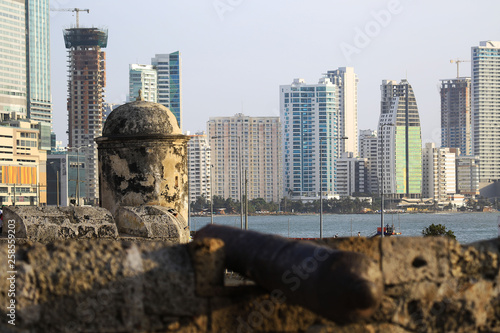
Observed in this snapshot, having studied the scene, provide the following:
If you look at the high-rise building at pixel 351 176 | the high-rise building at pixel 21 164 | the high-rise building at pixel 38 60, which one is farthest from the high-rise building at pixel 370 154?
the high-rise building at pixel 38 60

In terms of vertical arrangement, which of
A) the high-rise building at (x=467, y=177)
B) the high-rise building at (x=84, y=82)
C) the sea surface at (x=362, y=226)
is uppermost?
the high-rise building at (x=84, y=82)

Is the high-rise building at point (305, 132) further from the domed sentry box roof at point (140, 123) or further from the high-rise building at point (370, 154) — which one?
the domed sentry box roof at point (140, 123)

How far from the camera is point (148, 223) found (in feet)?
38.6

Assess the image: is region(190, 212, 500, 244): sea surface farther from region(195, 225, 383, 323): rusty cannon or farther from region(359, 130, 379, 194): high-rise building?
region(195, 225, 383, 323): rusty cannon

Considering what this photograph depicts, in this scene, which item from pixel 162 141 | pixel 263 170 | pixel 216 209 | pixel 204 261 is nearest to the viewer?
pixel 204 261

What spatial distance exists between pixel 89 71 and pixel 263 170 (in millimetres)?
57633

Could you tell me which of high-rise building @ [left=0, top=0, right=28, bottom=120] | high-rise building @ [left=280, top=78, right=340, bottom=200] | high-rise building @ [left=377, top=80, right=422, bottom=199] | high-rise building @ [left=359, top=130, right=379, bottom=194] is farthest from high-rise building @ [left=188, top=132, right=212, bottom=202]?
high-rise building @ [left=0, top=0, right=28, bottom=120]

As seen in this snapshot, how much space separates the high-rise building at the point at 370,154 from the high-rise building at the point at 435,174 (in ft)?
39.7

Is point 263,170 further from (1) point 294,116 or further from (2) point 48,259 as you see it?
(2) point 48,259

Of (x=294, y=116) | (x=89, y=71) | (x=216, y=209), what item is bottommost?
(x=216, y=209)

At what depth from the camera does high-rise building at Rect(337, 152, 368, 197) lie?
572 feet

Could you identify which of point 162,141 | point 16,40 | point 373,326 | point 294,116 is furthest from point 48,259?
point 16,40

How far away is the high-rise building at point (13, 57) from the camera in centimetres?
17562

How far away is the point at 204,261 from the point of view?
185 inches
